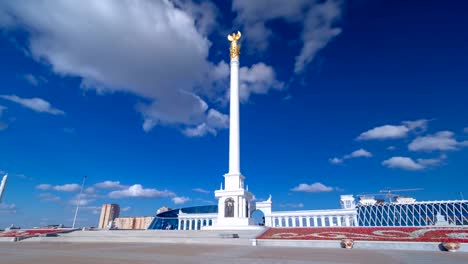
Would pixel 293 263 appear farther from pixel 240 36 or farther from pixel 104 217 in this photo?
pixel 104 217

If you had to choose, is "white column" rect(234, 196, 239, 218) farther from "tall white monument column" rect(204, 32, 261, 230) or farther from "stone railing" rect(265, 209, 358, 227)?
"stone railing" rect(265, 209, 358, 227)

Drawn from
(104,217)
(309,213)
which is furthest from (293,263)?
(104,217)

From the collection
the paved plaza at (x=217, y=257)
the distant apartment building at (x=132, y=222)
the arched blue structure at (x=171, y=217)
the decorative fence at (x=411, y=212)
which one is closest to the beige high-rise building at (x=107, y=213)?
the distant apartment building at (x=132, y=222)

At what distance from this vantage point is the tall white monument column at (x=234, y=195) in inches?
1496

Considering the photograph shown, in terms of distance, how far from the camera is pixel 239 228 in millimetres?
35469

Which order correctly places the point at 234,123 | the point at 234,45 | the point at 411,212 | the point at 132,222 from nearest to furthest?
1. the point at 234,123
2. the point at 234,45
3. the point at 411,212
4. the point at 132,222

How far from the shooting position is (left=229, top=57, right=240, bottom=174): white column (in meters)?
42.6

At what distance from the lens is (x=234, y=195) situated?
39562 millimetres

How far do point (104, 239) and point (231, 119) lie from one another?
25.8 metres

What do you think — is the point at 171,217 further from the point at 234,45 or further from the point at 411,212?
the point at 411,212

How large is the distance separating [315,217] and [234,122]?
2584 centimetres

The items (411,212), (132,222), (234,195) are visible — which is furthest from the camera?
(132,222)

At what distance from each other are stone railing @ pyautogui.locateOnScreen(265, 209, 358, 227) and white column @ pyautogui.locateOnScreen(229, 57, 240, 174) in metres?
20.2

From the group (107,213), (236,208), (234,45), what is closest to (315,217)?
(236,208)
